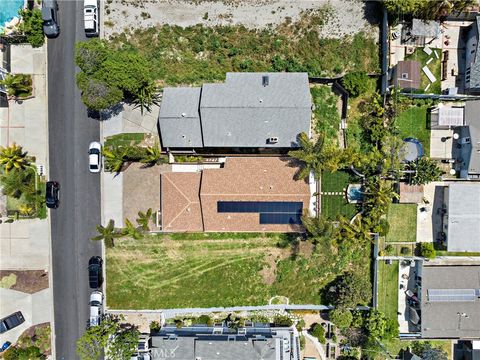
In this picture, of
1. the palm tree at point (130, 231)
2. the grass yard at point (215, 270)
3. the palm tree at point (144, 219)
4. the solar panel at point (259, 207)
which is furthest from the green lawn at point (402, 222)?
the palm tree at point (130, 231)

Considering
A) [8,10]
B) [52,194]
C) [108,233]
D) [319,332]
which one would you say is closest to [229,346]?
[319,332]

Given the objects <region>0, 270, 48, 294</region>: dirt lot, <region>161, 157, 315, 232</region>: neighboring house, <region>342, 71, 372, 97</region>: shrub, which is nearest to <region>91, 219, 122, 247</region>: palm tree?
<region>161, 157, 315, 232</region>: neighboring house

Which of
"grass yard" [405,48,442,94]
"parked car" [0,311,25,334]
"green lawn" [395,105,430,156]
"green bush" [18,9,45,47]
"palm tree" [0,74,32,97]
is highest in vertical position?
"green bush" [18,9,45,47]

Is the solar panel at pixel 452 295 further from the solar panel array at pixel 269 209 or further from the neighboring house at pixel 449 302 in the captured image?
the solar panel array at pixel 269 209

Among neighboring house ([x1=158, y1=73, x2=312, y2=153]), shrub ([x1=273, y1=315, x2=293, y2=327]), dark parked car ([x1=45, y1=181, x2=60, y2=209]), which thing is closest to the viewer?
neighboring house ([x1=158, y1=73, x2=312, y2=153])

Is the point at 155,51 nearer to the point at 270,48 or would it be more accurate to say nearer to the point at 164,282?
the point at 270,48

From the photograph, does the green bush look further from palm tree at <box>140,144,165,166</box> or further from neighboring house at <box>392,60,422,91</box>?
neighboring house at <box>392,60,422,91</box>
